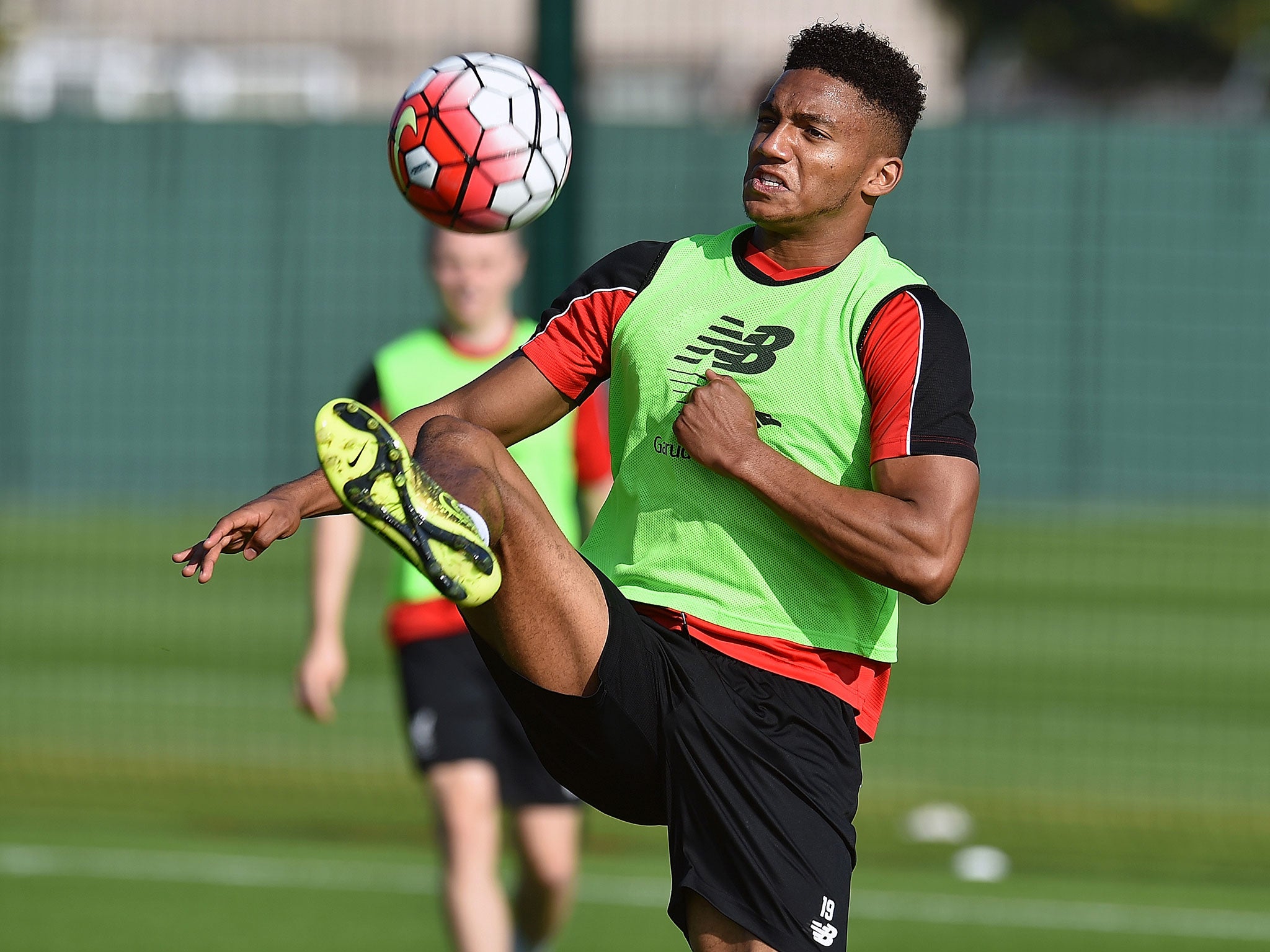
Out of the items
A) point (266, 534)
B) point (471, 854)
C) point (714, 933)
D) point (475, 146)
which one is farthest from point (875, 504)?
point (471, 854)

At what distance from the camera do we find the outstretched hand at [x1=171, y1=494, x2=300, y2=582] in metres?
3.52

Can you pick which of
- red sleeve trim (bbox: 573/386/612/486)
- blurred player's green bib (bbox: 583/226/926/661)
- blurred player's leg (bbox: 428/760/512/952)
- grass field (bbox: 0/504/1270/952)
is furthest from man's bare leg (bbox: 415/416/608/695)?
grass field (bbox: 0/504/1270/952)

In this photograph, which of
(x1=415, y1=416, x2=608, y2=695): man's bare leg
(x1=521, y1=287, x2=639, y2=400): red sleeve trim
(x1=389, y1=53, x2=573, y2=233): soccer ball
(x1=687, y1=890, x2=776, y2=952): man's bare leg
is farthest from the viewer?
(x1=389, y1=53, x2=573, y2=233): soccer ball

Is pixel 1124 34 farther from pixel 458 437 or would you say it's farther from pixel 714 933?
pixel 458 437

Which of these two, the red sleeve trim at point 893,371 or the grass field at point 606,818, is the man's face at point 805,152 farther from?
the grass field at point 606,818

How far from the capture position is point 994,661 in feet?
43.0

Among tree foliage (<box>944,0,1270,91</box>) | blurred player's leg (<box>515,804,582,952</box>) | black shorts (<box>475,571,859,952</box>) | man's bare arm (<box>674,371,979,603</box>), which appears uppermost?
tree foliage (<box>944,0,1270,91</box>)

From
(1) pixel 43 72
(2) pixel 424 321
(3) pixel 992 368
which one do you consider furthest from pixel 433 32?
(1) pixel 43 72

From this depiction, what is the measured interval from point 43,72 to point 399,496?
2526 centimetres

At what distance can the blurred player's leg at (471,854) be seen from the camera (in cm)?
550

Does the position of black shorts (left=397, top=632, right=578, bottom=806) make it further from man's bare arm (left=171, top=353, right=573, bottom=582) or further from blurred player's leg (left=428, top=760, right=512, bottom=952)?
man's bare arm (left=171, top=353, right=573, bottom=582)

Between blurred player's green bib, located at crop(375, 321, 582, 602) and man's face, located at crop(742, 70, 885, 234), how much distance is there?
2.07 m

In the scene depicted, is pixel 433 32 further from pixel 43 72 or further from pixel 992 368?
pixel 43 72

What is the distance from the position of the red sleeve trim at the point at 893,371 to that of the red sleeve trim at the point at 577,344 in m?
0.61
